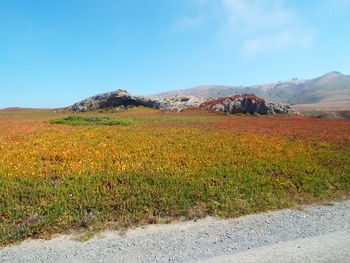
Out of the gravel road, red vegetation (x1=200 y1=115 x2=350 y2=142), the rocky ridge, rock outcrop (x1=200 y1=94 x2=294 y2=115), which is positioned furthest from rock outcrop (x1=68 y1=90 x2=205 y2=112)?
the gravel road

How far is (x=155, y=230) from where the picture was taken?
5879 millimetres

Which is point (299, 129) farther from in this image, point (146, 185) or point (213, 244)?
point (213, 244)

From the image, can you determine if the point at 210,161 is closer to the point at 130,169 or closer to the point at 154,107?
the point at 130,169

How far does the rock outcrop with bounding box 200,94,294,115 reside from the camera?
53.9 meters

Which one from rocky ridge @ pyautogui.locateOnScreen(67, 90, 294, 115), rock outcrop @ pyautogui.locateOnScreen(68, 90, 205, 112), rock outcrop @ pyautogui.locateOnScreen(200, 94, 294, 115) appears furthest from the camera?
rock outcrop @ pyautogui.locateOnScreen(68, 90, 205, 112)

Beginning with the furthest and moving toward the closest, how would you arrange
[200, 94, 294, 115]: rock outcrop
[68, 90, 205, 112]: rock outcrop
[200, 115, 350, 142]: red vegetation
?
[68, 90, 205, 112]: rock outcrop < [200, 94, 294, 115]: rock outcrop < [200, 115, 350, 142]: red vegetation

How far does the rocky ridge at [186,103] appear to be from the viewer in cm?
5500

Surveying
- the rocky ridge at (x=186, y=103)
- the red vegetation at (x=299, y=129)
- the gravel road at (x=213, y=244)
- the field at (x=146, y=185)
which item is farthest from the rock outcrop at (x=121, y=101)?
the gravel road at (x=213, y=244)

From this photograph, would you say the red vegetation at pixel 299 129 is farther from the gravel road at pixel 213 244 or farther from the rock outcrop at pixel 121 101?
the rock outcrop at pixel 121 101

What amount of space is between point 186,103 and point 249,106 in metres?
18.3

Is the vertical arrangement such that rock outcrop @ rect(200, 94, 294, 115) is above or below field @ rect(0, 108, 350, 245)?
above

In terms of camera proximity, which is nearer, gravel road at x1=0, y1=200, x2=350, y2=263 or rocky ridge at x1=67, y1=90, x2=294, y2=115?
gravel road at x1=0, y1=200, x2=350, y2=263

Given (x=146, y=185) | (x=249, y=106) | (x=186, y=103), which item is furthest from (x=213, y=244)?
(x=186, y=103)

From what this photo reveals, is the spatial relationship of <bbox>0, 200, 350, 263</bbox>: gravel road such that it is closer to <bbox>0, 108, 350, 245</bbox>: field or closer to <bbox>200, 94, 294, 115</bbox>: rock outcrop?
<bbox>0, 108, 350, 245</bbox>: field
